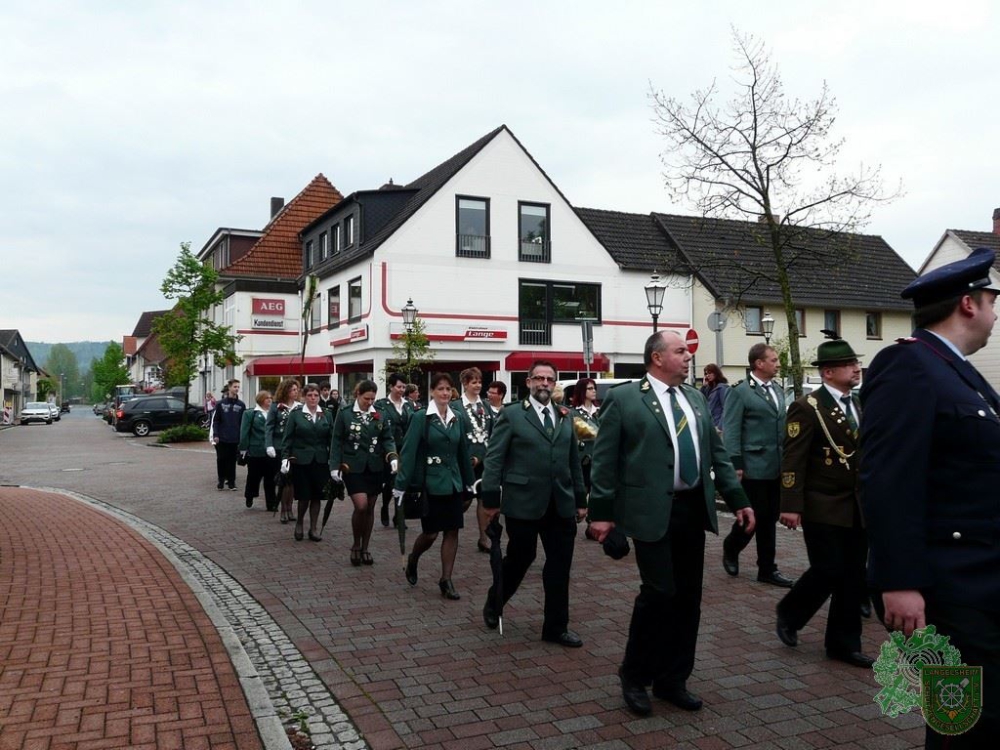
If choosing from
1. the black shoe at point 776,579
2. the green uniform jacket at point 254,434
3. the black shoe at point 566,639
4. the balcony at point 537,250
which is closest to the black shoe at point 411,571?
the black shoe at point 566,639

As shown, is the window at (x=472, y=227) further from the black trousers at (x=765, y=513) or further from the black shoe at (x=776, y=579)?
the black shoe at (x=776, y=579)

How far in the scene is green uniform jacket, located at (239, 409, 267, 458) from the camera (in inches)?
519

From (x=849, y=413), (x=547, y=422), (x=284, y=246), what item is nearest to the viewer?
(x=849, y=413)

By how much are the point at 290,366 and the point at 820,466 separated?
Answer: 3267cm

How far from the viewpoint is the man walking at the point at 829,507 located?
528 cm

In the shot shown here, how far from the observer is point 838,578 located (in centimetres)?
526

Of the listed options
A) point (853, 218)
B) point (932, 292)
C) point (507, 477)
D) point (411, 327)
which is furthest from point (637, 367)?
point (932, 292)

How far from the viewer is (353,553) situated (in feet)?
28.2

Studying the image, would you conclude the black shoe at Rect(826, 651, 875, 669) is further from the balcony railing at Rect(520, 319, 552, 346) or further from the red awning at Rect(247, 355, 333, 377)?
the red awning at Rect(247, 355, 333, 377)

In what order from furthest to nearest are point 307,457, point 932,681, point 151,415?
point 151,415 < point 307,457 < point 932,681

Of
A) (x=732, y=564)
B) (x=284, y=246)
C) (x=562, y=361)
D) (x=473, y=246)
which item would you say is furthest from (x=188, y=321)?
(x=732, y=564)

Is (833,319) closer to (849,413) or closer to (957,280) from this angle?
(849,413)

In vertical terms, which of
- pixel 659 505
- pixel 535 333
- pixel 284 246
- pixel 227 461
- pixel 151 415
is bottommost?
pixel 227 461

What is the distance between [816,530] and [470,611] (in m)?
2.67
